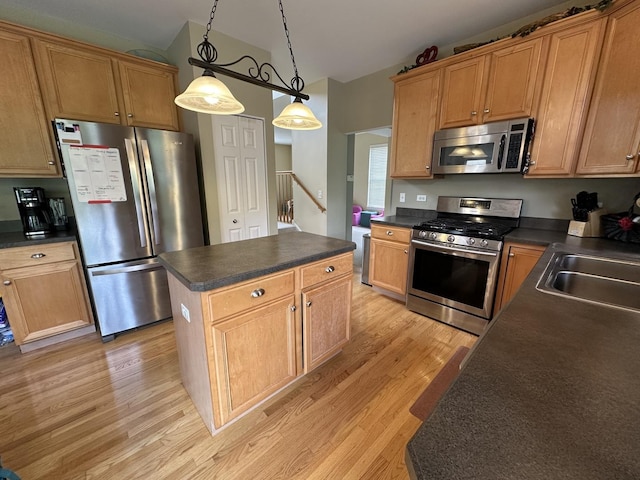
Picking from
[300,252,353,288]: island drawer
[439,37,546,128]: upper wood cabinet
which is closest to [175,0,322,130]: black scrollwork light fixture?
[300,252,353,288]: island drawer

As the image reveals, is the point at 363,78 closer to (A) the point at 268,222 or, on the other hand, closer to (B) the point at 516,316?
(A) the point at 268,222

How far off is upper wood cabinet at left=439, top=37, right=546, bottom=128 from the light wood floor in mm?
2046

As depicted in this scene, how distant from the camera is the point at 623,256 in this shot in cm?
153

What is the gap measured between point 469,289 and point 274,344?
1816mm

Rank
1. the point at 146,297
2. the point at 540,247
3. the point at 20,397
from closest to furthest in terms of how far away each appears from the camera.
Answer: the point at 20,397 < the point at 540,247 < the point at 146,297

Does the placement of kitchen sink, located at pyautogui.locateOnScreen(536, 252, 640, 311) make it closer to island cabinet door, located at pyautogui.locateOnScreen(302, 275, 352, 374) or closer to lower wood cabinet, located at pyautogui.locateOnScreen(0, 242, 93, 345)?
island cabinet door, located at pyautogui.locateOnScreen(302, 275, 352, 374)

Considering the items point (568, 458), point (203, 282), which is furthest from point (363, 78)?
point (568, 458)

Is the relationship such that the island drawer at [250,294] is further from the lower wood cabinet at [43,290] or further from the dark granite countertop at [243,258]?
the lower wood cabinet at [43,290]

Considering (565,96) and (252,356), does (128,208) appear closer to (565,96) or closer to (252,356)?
(252,356)

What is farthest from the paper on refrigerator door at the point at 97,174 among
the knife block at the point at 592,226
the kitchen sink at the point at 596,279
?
the knife block at the point at 592,226

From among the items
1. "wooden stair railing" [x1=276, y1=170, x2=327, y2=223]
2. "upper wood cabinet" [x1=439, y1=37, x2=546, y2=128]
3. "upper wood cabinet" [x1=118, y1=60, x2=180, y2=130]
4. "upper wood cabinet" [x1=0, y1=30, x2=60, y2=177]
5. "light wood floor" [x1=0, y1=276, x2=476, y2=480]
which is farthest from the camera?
"wooden stair railing" [x1=276, y1=170, x2=327, y2=223]

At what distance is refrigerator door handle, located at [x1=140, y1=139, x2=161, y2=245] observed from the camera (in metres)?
2.23

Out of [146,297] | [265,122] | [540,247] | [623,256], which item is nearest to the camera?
[623,256]

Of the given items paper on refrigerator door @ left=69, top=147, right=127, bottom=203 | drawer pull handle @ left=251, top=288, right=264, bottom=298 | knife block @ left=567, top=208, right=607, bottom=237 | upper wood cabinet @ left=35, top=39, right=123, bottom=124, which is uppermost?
upper wood cabinet @ left=35, top=39, right=123, bottom=124
